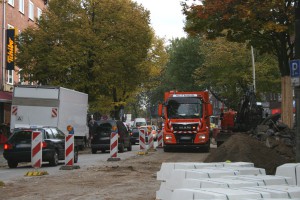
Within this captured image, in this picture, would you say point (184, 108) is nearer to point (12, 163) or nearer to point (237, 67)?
→ point (12, 163)

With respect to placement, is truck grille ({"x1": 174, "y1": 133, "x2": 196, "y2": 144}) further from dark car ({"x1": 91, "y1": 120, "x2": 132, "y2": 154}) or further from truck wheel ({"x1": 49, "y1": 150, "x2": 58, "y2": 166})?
truck wheel ({"x1": 49, "y1": 150, "x2": 58, "y2": 166})

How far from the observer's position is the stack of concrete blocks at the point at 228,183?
13.6 feet

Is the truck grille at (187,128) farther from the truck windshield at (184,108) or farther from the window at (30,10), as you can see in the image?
the window at (30,10)

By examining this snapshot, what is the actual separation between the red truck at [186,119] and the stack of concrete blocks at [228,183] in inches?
741

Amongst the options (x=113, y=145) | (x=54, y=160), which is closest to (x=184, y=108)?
(x=113, y=145)

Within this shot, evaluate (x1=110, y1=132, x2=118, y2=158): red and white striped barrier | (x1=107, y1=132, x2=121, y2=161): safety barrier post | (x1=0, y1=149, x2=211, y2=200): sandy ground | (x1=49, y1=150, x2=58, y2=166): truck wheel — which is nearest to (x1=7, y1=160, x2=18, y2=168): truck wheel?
(x1=49, y1=150, x2=58, y2=166): truck wheel

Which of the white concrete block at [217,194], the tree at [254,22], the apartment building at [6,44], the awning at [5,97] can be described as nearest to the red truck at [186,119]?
the tree at [254,22]

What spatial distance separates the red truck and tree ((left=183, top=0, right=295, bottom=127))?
512 centimetres

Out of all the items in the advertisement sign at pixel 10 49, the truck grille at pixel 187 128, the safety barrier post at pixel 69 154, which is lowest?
the safety barrier post at pixel 69 154

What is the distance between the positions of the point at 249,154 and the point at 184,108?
1190cm

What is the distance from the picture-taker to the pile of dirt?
14297 millimetres

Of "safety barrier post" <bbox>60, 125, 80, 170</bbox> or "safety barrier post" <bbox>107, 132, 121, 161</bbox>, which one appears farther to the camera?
"safety barrier post" <bbox>107, 132, 121, 161</bbox>

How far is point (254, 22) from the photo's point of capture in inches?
752

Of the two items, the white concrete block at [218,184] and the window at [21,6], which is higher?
the window at [21,6]
